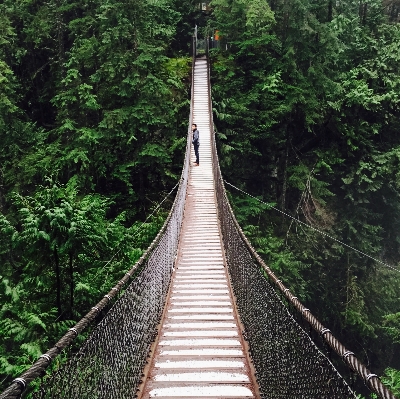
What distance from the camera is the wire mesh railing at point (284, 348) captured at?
185 cm

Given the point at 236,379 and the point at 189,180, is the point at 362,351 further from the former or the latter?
the point at 236,379

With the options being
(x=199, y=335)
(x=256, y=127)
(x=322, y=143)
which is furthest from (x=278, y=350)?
(x=322, y=143)

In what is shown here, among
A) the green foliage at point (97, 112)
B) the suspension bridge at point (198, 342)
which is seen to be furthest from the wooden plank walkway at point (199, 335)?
the green foliage at point (97, 112)

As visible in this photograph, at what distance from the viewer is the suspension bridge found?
2.05 m

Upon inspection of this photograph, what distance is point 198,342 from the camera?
3.86m

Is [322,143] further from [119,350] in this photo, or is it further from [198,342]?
[119,350]

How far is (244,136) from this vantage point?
1279 cm

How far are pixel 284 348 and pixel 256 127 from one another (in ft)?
34.7

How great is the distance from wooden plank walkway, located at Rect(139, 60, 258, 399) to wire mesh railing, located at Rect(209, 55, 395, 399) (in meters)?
0.17

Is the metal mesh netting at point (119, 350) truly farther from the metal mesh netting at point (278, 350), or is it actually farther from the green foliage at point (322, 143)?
the green foliage at point (322, 143)

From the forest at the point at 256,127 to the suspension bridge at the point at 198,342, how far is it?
4718mm

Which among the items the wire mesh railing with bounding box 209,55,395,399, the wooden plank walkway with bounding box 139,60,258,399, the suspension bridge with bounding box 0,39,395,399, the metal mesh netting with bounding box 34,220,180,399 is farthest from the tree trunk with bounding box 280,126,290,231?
the metal mesh netting with bounding box 34,220,180,399

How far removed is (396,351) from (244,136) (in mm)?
9347

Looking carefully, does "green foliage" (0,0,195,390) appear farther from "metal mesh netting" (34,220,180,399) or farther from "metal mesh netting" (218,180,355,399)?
"metal mesh netting" (218,180,355,399)
